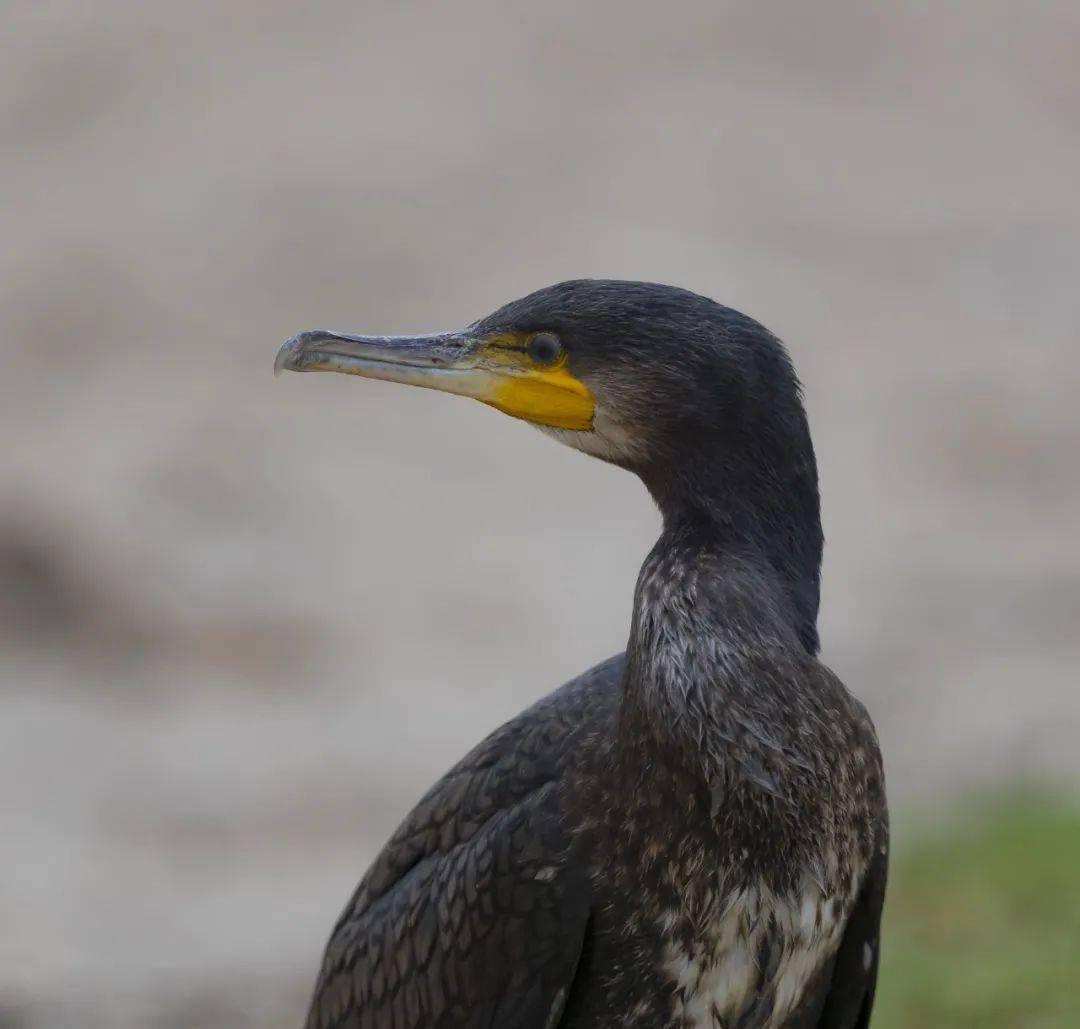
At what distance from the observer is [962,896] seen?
695 cm

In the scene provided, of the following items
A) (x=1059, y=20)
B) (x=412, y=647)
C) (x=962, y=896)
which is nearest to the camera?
(x=962, y=896)

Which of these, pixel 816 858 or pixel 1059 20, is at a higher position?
pixel 1059 20

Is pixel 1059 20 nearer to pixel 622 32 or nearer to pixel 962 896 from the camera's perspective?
pixel 622 32

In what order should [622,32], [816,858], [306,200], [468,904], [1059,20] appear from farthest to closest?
[1059,20] → [622,32] → [306,200] → [468,904] → [816,858]

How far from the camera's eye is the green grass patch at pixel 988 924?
624 cm

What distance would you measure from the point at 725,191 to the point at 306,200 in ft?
9.57

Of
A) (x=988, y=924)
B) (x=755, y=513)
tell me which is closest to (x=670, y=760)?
Answer: (x=755, y=513)

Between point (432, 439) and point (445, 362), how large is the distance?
7628 millimetres

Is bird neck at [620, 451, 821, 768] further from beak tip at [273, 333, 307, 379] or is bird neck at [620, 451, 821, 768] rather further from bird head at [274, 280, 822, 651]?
beak tip at [273, 333, 307, 379]

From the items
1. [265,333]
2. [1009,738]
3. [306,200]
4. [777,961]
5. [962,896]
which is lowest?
[777,961]

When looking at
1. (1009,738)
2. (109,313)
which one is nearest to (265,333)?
(109,313)

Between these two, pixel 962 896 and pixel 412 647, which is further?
pixel 412 647

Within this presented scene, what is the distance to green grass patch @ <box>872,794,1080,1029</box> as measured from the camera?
624 centimetres

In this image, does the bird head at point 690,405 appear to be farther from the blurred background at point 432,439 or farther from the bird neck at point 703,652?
the blurred background at point 432,439
